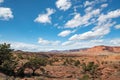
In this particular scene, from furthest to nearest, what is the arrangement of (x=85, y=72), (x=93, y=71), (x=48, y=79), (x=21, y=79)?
(x=85, y=72)
(x=93, y=71)
(x=48, y=79)
(x=21, y=79)

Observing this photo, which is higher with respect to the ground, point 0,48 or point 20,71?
point 0,48

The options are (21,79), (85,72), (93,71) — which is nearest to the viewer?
(21,79)

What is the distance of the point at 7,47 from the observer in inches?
1491

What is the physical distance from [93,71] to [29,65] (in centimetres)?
1165

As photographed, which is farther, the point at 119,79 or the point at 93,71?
the point at 93,71

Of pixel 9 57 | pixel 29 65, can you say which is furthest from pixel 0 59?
pixel 29 65

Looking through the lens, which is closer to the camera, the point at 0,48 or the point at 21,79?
the point at 21,79

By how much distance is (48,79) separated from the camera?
1305 inches

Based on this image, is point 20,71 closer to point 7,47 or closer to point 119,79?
point 7,47

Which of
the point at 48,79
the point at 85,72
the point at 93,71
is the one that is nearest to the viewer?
the point at 48,79

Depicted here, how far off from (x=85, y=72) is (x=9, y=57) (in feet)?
50.4

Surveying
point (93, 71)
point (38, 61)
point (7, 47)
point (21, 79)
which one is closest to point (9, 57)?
point (7, 47)

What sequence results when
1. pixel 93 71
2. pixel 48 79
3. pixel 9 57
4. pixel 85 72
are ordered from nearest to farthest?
pixel 48 79 → pixel 9 57 → pixel 93 71 → pixel 85 72

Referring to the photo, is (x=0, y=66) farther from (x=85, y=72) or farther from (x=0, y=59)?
(x=85, y=72)
